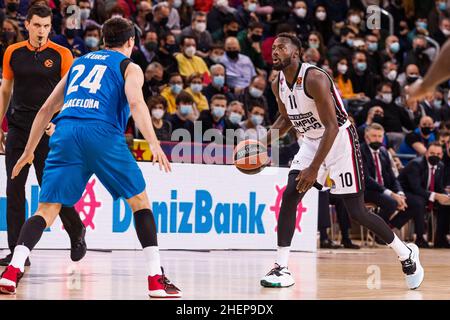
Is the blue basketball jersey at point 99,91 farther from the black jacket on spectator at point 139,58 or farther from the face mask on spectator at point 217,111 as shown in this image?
the black jacket on spectator at point 139,58

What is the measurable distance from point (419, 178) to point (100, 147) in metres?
10.1

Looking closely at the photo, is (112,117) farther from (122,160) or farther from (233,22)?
(233,22)

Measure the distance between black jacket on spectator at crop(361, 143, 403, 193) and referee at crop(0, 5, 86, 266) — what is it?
273 inches

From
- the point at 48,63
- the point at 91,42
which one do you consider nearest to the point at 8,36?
the point at 91,42

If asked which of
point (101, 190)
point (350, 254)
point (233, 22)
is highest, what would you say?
point (233, 22)

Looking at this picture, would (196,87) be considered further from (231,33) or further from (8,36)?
(8,36)

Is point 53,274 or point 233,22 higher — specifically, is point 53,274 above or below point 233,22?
below

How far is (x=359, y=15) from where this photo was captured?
20906 millimetres

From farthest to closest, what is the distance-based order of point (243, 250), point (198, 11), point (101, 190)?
point (198, 11)
point (243, 250)
point (101, 190)

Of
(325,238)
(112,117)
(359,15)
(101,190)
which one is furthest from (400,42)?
(112,117)

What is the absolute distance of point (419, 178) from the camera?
51.9 ft

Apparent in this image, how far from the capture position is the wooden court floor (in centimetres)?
699

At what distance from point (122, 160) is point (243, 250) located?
253 inches

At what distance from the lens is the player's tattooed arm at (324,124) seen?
761 centimetres
